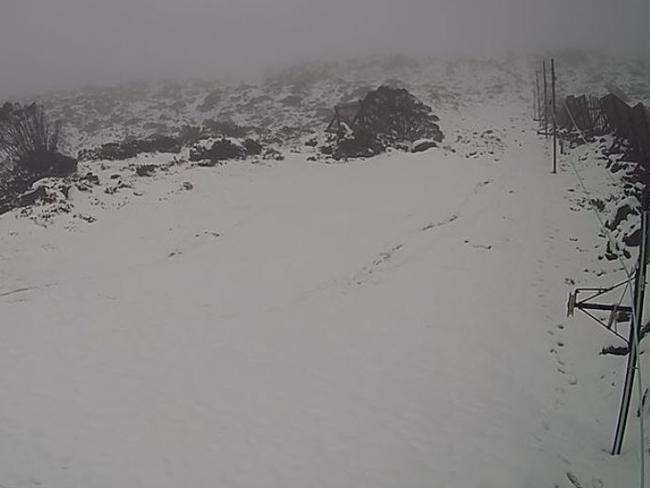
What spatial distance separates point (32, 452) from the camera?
→ 24.4 feet

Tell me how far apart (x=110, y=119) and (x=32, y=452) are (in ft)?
214

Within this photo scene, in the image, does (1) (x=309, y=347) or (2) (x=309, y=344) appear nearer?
(1) (x=309, y=347)

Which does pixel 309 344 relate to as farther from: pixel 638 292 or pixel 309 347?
pixel 638 292

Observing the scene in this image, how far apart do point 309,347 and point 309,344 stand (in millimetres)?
139

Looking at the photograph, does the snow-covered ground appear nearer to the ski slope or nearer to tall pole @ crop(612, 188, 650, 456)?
the ski slope

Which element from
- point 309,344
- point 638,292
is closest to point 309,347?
point 309,344

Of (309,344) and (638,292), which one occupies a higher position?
(638,292)

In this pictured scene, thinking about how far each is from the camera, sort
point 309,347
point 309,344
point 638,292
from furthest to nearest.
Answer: point 309,344, point 309,347, point 638,292

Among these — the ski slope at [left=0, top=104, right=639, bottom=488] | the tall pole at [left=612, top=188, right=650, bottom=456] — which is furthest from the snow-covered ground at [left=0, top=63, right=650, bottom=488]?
the tall pole at [left=612, top=188, right=650, bottom=456]

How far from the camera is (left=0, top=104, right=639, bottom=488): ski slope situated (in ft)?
24.5

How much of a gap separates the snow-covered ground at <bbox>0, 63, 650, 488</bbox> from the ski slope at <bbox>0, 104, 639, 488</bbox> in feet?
0.15

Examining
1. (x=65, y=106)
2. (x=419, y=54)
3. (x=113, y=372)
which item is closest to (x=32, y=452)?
(x=113, y=372)

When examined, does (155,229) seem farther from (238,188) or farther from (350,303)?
(350,303)

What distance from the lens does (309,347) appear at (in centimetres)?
1110
